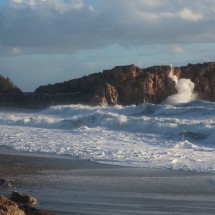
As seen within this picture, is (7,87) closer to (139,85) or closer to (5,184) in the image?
(139,85)

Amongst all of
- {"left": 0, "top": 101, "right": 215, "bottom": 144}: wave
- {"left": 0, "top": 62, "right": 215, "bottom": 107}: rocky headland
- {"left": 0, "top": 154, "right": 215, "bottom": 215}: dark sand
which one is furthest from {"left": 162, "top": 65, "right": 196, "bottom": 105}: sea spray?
{"left": 0, "top": 154, "right": 215, "bottom": 215}: dark sand

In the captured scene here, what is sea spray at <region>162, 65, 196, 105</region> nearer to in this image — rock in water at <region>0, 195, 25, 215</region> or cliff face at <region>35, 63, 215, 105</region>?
cliff face at <region>35, 63, 215, 105</region>

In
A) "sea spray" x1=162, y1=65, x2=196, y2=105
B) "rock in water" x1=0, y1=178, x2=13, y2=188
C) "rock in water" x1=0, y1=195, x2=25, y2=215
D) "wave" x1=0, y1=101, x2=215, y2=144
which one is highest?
"sea spray" x1=162, y1=65, x2=196, y2=105

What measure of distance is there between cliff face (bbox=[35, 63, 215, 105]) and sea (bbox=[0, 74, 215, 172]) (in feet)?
21.5

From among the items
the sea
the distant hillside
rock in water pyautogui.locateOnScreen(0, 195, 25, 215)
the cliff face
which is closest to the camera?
rock in water pyautogui.locateOnScreen(0, 195, 25, 215)

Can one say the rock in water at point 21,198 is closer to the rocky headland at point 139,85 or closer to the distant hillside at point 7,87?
the rocky headland at point 139,85

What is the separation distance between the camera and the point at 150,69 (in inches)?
1672

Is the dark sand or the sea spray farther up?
the sea spray

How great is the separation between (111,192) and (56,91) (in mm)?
36465

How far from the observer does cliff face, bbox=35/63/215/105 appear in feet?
132

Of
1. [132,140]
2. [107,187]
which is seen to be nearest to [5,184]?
[107,187]

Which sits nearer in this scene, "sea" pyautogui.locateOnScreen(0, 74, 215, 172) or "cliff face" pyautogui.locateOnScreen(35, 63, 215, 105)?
"sea" pyautogui.locateOnScreen(0, 74, 215, 172)

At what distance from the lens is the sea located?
50.5ft

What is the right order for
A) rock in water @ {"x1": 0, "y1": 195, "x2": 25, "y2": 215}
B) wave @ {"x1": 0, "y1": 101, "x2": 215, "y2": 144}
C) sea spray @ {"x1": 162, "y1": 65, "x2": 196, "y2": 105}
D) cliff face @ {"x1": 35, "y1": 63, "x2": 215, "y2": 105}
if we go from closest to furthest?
rock in water @ {"x1": 0, "y1": 195, "x2": 25, "y2": 215}
wave @ {"x1": 0, "y1": 101, "x2": 215, "y2": 144}
sea spray @ {"x1": 162, "y1": 65, "x2": 196, "y2": 105}
cliff face @ {"x1": 35, "y1": 63, "x2": 215, "y2": 105}
